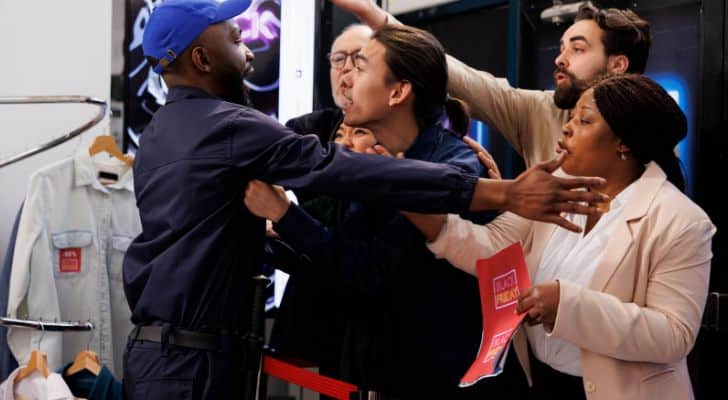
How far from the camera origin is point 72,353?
3385 millimetres

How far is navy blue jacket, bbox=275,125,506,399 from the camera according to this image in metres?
2.04

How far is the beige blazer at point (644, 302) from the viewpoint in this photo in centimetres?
177

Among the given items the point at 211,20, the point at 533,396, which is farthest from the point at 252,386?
the point at 211,20

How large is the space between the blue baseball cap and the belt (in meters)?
0.65

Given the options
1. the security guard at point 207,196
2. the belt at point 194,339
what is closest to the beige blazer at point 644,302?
the security guard at point 207,196

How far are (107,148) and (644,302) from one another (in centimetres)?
237

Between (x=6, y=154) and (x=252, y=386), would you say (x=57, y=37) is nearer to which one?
(x=6, y=154)

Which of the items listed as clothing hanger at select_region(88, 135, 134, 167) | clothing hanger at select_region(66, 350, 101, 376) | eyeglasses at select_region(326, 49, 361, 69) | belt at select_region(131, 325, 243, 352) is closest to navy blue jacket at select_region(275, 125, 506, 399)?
belt at select_region(131, 325, 243, 352)

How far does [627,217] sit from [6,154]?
8.23 ft

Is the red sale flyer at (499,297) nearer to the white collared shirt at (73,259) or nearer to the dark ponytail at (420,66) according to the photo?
the dark ponytail at (420,66)

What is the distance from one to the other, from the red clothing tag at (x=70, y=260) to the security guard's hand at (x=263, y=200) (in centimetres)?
163

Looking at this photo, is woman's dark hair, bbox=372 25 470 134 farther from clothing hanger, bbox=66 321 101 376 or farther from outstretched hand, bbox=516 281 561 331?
clothing hanger, bbox=66 321 101 376

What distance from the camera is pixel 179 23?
2064 millimetres

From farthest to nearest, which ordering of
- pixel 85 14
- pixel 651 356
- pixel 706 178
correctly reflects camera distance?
1. pixel 85 14
2. pixel 706 178
3. pixel 651 356
